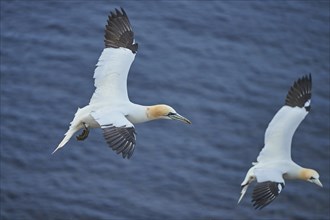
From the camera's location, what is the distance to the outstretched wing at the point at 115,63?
21.2 m

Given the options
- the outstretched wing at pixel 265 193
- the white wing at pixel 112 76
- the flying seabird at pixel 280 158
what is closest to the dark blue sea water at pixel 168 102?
the flying seabird at pixel 280 158

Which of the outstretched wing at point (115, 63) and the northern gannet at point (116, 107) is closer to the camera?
the northern gannet at point (116, 107)

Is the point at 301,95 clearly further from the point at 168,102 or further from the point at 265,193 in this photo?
the point at 168,102

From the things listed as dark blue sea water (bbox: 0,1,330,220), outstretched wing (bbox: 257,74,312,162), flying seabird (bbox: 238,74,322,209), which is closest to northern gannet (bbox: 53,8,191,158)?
flying seabird (bbox: 238,74,322,209)

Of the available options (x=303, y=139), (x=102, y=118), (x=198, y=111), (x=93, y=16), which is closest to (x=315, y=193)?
(x=303, y=139)

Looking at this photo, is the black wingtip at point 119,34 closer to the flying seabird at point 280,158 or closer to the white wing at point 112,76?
the white wing at point 112,76

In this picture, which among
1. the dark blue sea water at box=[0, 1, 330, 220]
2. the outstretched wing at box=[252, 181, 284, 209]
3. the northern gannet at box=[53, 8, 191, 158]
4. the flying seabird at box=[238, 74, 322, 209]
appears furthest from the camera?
the dark blue sea water at box=[0, 1, 330, 220]

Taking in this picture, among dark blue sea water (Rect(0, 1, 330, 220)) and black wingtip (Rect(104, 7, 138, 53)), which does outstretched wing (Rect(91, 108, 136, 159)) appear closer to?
black wingtip (Rect(104, 7, 138, 53))

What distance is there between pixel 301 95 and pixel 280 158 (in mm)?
1833

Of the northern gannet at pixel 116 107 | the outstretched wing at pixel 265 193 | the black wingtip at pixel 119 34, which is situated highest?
the black wingtip at pixel 119 34

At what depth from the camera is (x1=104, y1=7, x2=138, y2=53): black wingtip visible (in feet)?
73.1

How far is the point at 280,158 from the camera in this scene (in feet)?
73.2

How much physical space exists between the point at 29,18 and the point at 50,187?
22.5 ft

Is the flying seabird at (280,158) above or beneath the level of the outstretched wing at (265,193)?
above
